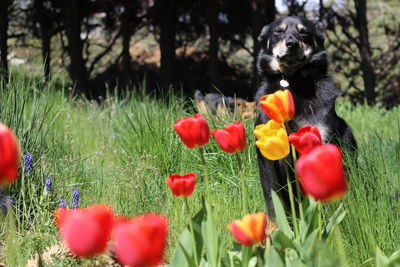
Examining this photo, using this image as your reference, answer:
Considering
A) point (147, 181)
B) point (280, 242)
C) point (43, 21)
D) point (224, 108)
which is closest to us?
point (280, 242)

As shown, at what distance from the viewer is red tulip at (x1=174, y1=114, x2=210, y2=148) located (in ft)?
4.45

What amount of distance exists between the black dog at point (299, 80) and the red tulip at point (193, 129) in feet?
4.56

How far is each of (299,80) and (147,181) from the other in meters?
1.10

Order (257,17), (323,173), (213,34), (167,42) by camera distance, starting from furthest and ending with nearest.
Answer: (167,42), (213,34), (257,17), (323,173)

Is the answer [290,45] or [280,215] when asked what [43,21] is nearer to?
[290,45]

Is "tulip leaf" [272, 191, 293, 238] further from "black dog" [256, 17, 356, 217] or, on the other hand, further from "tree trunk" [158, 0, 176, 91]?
"tree trunk" [158, 0, 176, 91]

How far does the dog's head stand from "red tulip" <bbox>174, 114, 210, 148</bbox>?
74.3 inches

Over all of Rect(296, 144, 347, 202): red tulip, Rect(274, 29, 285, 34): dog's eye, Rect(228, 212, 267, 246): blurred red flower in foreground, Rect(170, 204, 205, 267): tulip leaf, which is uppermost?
Rect(274, 29, 285, 34): dog's eye

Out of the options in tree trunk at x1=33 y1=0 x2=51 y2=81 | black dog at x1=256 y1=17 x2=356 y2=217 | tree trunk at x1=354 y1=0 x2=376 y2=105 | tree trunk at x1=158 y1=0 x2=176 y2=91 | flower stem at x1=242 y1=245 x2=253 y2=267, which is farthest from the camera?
tree trunk at x1=33 y1=0 x2=51 y2=81

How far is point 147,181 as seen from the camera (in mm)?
3059

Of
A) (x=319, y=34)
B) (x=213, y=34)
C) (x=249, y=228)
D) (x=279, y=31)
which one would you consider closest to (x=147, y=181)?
(x=279, y=31)

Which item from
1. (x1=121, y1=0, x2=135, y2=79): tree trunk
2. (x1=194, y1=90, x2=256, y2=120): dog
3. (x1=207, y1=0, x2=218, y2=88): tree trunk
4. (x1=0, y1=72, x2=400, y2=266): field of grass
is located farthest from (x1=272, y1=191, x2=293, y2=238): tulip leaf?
(x1=121, y1=0, x2=135, y2=79): tree trunk

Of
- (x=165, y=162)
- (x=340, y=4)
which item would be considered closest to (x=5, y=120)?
(x=165, y=162)

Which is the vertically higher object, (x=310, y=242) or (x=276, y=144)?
(x=276, y=144)
